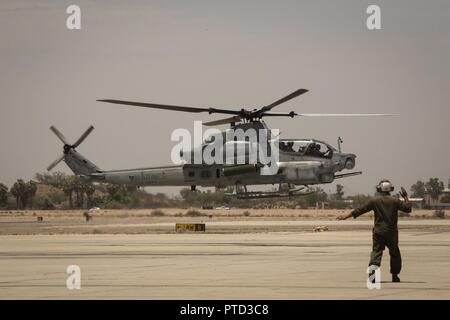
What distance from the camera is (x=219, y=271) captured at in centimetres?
2320

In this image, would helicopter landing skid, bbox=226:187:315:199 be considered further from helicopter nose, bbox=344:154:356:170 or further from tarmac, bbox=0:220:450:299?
tarmac, bbox=0:220:450:299

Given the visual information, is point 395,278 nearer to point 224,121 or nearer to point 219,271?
point 219,271

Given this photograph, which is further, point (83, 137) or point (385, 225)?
point (83, 137)

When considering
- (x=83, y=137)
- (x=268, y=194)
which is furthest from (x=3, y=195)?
(x=268, y=194)

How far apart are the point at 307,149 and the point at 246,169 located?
3622 millimetres

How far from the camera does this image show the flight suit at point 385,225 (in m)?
20.9

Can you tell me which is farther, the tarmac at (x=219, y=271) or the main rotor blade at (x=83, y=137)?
the main rotor blade at (x=83, y=137)

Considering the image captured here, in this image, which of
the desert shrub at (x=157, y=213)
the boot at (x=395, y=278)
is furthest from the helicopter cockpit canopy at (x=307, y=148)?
the desert shrub at (x=157, y=213)

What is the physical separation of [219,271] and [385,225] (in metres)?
4.13

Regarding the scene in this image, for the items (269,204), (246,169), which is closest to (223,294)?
(246,169)

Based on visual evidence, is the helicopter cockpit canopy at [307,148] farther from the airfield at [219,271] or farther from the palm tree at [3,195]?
the palm tree at [3,195]

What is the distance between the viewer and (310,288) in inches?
742

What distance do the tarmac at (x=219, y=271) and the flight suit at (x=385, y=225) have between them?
567 mm
